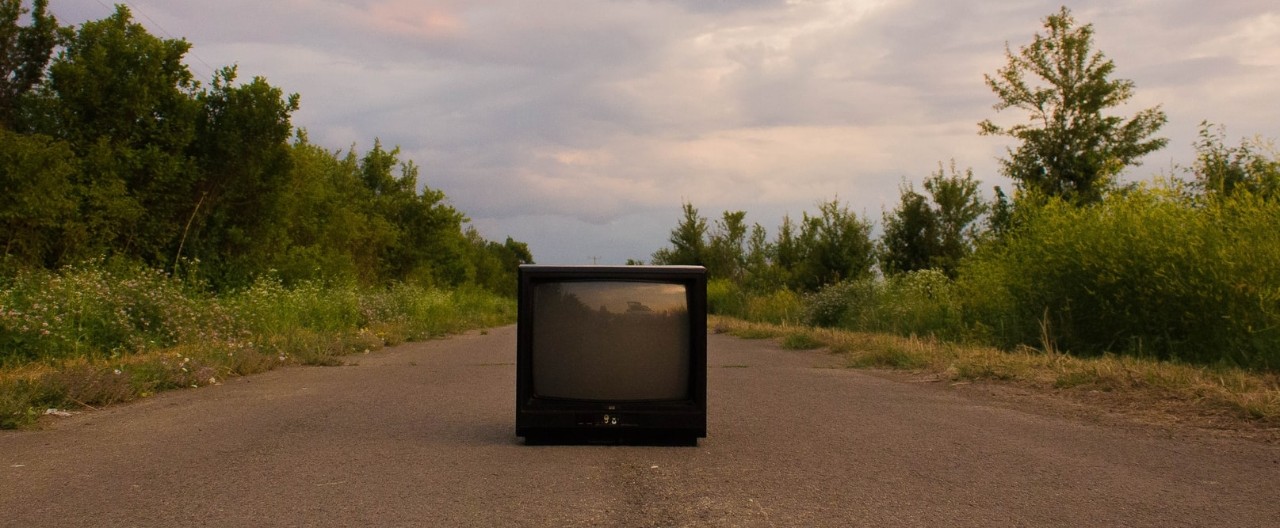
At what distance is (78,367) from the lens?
10.7 metres

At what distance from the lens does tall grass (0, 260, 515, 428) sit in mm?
9766

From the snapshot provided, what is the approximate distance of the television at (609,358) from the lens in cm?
704

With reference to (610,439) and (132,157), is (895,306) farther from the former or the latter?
(610,439)

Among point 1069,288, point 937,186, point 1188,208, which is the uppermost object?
point 937,186

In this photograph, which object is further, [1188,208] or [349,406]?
[1188,208]

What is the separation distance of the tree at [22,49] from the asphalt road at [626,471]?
50.9 feet

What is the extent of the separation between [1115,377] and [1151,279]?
479cm

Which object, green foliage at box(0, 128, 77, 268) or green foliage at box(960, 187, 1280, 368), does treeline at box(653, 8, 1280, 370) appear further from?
green foliage at box(0, 128, 77, 268)

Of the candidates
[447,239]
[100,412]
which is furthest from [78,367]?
[447,239]

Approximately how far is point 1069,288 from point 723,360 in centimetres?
558

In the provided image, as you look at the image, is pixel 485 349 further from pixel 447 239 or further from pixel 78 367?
pixel 447 239

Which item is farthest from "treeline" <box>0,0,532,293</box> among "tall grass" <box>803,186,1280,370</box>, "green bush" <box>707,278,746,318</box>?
"green bush" <box>707,278,746,318</box>

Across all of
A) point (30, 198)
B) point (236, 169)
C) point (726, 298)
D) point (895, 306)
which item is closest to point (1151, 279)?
point (895, 306)

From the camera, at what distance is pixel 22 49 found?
21.9m
